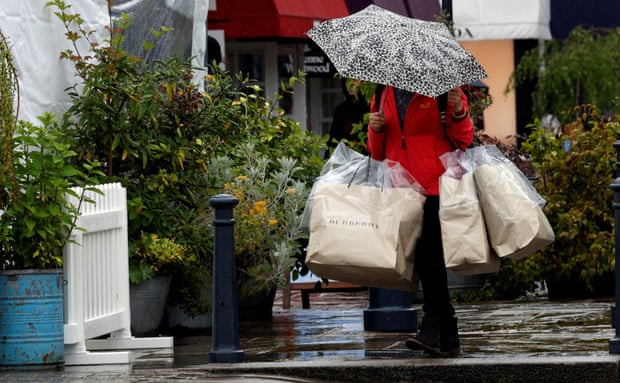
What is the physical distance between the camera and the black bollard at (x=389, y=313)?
10.3 meters

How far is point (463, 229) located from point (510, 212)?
0.28 m

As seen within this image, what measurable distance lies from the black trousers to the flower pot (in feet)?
6.81

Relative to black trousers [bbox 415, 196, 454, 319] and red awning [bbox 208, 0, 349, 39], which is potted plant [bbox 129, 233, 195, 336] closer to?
black trousers [bbox 415, 196, 454, 319]

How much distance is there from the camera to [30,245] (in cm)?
866

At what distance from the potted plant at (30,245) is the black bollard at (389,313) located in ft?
7.98

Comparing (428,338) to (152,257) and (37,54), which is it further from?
(37,54)

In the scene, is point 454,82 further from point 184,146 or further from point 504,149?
point 504,149

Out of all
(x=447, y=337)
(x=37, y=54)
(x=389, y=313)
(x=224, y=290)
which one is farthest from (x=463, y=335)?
(x=37, y=54)

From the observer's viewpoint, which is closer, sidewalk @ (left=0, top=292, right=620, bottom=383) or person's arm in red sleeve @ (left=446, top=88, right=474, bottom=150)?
sidewalk @ (left=0, top=292, right=620, bottom=383)

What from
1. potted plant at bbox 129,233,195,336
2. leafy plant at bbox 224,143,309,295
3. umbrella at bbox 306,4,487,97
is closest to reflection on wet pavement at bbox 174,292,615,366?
potted plant at bbox 129,233,195,336

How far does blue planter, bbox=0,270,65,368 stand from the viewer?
8.59m

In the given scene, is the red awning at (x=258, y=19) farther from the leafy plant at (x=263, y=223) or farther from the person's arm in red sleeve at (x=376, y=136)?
the person's arm in red sleeve at (x=376, y=136)

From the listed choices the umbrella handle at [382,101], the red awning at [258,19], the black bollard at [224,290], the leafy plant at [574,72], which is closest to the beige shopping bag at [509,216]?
the umbrella handle at [382,101]

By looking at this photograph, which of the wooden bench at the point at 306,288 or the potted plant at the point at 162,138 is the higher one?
the potted plant at the point at 162,138
